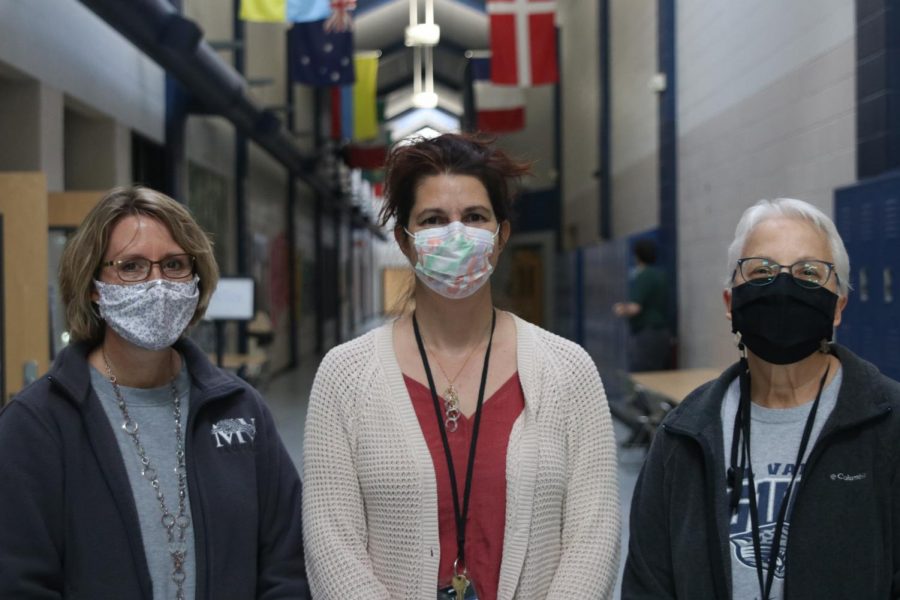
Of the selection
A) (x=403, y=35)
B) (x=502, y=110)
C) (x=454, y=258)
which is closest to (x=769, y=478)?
(x=454, y=258)

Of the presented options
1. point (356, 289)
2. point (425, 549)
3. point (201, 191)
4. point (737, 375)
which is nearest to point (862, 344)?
point (737, 375)

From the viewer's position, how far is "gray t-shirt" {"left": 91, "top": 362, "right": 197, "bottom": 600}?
65.3 inches

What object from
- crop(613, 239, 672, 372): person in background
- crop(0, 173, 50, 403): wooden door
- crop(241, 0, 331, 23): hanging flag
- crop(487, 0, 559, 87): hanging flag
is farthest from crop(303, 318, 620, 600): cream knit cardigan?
crop(487, 0, 559, 87): hanging flag

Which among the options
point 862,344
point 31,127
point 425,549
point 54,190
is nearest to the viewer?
point 425,549

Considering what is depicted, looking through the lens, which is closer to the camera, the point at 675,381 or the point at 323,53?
the point at 675,381

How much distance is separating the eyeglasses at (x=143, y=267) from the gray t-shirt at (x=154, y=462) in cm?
20

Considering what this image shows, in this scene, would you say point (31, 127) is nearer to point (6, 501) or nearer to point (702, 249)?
point (6, 501)

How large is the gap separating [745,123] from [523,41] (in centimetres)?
320

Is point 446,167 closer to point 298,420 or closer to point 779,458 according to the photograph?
point 779,458

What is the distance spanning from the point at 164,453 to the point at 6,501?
0.28 metres

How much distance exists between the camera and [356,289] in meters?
30.7

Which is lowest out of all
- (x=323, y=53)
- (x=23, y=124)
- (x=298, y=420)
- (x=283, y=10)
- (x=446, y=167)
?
(x=298, y=420)

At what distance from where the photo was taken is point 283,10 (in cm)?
700

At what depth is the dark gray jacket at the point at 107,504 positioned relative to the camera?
5.18ft
